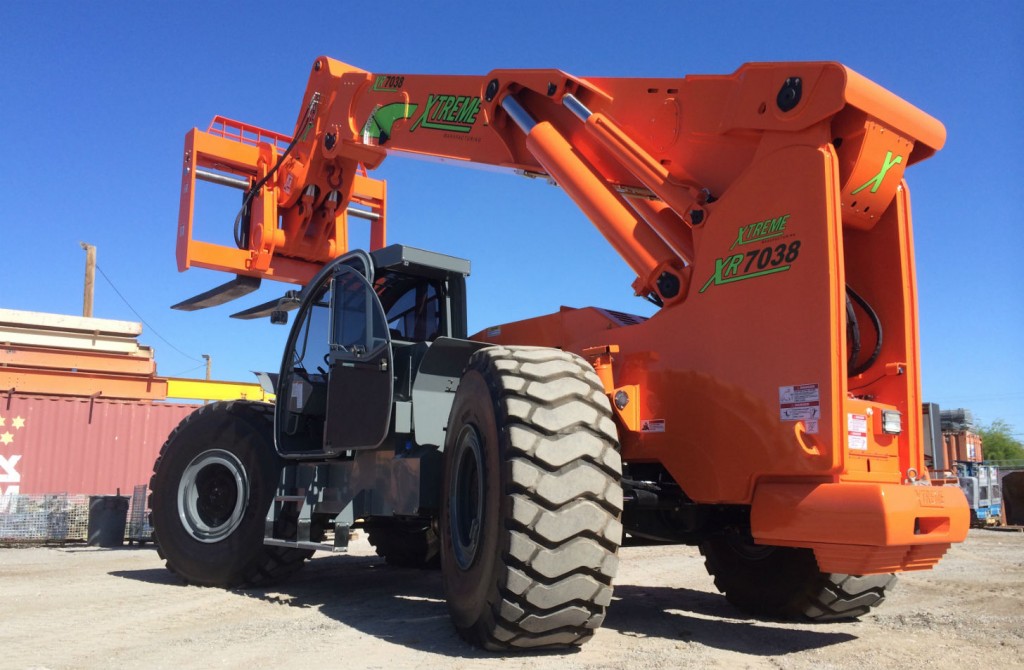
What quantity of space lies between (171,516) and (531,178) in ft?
14.3

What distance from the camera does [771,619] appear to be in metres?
5.73

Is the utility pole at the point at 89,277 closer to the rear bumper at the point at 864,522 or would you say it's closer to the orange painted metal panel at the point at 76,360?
the orange painted metal panel at the point at 76,360

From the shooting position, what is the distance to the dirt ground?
14.1 feet

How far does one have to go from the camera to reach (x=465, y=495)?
4.96 meters

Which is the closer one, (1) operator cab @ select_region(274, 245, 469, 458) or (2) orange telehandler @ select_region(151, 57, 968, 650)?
(2) orange telehandler @ select_region(151, 57, 968, 650)

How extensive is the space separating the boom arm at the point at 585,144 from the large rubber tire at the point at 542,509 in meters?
1.12

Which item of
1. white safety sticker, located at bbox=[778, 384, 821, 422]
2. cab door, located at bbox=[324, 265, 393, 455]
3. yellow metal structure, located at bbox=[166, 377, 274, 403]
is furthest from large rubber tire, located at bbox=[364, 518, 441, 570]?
yellow metal structure, located at bbox=[166, 377, 274, 403]

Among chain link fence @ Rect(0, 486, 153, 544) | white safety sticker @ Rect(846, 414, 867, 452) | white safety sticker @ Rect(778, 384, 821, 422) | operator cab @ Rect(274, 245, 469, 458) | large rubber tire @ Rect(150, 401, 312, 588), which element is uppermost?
operator cab @ Rect(274, 245, 469, 458)

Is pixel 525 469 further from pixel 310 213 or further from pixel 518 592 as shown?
pixel 310 213

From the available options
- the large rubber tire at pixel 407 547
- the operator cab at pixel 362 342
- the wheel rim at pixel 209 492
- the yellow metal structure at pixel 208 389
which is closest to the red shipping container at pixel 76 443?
the yellow metal structure at pixel 208 389

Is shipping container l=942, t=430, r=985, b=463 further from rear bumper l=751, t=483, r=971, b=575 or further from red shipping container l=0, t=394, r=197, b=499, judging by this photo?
rear bumper l=751, t=483, r=971, b=575

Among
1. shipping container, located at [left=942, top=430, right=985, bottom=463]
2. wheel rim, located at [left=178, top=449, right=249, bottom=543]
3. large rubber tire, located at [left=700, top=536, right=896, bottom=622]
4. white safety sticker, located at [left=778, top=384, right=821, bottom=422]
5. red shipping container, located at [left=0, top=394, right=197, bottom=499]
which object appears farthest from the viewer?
shipping container, located at [left=942, top=430, right=985, bottom=463]

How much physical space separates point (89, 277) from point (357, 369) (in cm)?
2524

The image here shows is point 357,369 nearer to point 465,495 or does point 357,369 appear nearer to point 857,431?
point 465,495
